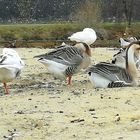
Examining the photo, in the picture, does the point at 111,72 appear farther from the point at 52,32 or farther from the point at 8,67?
the point at 52,32

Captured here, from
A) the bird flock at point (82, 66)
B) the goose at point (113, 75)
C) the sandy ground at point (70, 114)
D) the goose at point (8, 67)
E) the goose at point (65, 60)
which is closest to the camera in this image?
the sandy ground at point (70, 114)

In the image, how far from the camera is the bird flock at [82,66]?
14234 mm

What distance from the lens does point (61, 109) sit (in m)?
11.1

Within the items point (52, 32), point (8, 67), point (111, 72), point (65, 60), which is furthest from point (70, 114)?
point (52, 32)

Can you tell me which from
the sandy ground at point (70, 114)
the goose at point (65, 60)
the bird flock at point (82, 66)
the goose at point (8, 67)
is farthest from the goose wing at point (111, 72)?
the goose at point (8, 67)

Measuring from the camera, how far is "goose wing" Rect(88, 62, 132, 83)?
47.5 ft

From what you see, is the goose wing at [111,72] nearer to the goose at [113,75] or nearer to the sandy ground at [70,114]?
the goose at [113,75]

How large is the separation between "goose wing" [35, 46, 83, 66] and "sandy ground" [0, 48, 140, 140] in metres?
0.88

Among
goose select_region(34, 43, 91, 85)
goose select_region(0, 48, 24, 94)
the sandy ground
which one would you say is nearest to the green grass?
goose select_region(34, 43, 91, 85)

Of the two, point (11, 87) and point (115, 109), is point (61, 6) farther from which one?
point (115, 109)

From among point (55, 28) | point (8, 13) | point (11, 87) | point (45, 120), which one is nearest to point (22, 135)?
point (45, 120)

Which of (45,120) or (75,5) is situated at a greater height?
(75,5)

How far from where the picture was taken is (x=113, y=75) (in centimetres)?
1452

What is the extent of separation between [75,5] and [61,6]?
1.88m
